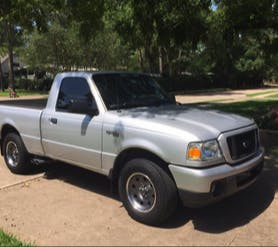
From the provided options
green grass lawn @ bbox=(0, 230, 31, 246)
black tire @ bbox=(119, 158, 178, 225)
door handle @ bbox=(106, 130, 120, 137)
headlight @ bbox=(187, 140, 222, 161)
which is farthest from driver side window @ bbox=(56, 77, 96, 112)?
green grass lawn @ bbox=(0, 230, 31, 246)

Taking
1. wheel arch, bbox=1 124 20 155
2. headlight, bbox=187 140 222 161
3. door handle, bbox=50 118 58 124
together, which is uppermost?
door handle, bbox=50 118 58 124

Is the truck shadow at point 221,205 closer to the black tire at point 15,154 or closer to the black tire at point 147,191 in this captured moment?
the black tire at point 147,191

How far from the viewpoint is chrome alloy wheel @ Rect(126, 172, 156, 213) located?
4702 mm

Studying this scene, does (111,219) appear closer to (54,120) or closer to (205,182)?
(205,182)

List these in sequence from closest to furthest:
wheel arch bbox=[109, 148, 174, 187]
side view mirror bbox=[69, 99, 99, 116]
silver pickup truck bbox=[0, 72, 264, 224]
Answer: silver pickup truck bbox=[0, 72, 264, 224], wheel arch bbox=[109, 148, 174, 187], side view mirror bbox=[69, 99, 99, 116]

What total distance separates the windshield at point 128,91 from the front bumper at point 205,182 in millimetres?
1452

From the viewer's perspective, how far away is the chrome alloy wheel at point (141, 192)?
4.70m

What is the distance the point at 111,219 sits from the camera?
194 inches

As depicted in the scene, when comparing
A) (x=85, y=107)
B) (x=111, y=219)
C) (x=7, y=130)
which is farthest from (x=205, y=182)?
(x=7, y=130)

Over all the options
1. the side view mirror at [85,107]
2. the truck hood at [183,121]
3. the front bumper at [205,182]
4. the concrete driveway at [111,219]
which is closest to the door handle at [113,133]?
the truck hood at [183,121]

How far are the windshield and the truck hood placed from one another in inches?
8.7

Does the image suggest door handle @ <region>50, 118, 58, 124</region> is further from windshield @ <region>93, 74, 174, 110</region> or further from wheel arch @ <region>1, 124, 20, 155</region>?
wheel arch @ <region>1, 124, 20, 155</region>

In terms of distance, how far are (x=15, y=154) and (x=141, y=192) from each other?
122 inches

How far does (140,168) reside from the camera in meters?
4.68
